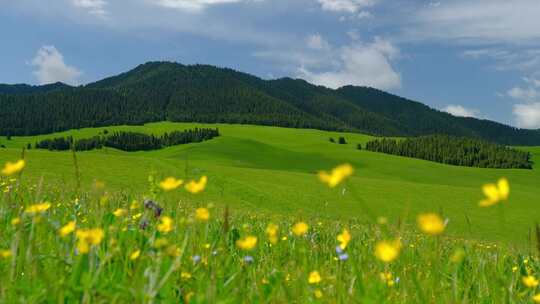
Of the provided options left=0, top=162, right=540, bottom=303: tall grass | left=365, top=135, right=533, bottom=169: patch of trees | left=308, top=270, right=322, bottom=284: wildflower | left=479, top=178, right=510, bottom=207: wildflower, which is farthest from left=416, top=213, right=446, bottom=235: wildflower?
left=365, top=135, right=533, bottom=169: patch of trees

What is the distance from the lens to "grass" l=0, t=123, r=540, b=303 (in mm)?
2887

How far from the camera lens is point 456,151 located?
183500 millimetres

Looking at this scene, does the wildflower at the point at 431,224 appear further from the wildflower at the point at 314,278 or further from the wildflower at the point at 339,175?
the wildflower at the point at 314,278

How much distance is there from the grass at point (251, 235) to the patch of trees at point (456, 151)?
37025 millimetres

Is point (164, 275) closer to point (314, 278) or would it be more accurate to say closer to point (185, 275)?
point (185, 275)

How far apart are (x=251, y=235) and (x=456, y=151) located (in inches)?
7390

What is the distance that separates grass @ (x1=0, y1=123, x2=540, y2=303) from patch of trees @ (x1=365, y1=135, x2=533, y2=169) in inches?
1458

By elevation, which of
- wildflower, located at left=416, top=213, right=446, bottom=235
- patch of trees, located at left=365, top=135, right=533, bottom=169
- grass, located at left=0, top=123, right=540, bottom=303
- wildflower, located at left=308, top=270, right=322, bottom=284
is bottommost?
patch of trees, located at left=365, top=135, right=533, bottom=169

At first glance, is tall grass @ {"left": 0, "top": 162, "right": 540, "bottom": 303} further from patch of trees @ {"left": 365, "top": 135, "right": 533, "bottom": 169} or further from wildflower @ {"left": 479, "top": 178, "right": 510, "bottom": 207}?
patch of trees @ {"left": 365, "top": 135, "right": 533, "bottom": 169}

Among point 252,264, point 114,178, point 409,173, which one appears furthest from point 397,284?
point 409,173

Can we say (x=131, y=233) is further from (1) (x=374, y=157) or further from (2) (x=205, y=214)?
(1) (x=374, y=157)

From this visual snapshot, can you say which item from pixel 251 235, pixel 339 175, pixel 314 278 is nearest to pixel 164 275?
pixel 314 278

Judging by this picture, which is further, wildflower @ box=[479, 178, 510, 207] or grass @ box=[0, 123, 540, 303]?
grass @ box=[0, 123, 540, 303]

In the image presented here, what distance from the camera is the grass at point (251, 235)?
289 cm
